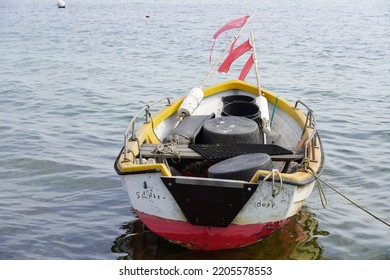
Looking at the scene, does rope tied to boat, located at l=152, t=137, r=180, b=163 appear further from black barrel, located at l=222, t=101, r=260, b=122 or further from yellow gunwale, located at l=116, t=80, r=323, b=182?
black barrel, located at l=222, t=101, r=260, b=122

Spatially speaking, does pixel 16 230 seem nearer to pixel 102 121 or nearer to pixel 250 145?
pixel 250 145

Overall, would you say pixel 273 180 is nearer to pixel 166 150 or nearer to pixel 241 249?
pixel 241 249

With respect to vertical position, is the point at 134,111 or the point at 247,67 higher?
the point at 247,67

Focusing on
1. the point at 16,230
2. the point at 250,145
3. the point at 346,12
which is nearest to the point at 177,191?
the point at 250,145

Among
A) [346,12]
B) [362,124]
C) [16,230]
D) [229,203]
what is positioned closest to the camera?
[229,203]

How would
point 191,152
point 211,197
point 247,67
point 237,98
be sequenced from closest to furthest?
point 211,197, point 191,152, point 237,98, point 247,67

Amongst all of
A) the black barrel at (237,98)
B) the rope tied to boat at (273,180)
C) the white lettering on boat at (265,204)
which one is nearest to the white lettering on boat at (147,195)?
the white lettering on boat at (265,204)

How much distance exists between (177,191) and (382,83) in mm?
13769

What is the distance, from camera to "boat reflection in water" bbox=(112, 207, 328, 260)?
23.0 feet

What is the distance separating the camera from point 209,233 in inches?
258

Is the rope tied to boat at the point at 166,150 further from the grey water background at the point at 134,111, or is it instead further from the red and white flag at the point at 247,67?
the red and white flag at the point at 247,67

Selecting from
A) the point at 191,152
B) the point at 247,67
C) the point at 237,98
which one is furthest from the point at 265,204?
the point at 247,67

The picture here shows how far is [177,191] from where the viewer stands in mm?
6324

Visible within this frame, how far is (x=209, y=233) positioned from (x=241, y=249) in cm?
73
